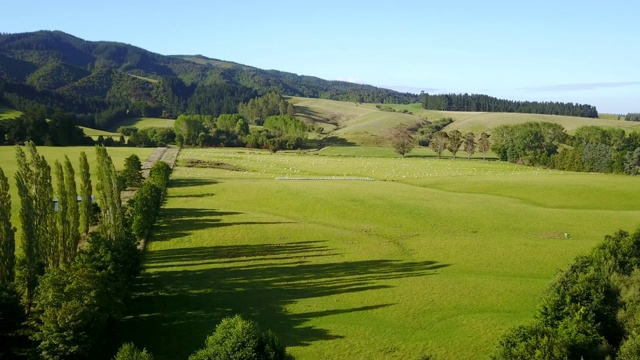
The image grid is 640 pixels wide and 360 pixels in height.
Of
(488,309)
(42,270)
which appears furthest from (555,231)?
(42,270)

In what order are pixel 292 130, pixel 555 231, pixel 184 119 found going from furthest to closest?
pixel 292 130 → pixel 184 119 → pixel 555 231

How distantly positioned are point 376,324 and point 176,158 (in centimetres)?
10298

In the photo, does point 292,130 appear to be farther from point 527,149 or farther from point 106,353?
point 106,353

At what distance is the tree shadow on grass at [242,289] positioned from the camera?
1323 inches

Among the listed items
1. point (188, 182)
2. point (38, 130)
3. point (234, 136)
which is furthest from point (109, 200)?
point (234, 136)

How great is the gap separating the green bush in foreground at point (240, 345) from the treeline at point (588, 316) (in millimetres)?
12961

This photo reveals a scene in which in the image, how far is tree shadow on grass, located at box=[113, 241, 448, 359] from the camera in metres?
33.6

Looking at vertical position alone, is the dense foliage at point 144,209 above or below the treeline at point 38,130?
below

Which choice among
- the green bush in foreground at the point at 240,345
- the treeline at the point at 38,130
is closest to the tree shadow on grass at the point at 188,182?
the green bush in foreground at the point at 240,345

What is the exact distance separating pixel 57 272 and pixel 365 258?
29.6m

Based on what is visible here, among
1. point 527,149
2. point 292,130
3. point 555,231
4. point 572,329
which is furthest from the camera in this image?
point 292,130

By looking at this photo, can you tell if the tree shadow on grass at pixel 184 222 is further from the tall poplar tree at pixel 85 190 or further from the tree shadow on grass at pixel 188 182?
the tree shadow on grass at pixel 188 182

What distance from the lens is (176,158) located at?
126750 mm

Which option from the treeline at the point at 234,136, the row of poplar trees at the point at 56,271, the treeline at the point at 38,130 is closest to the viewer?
the row of poplar trees at the point at 56,271
